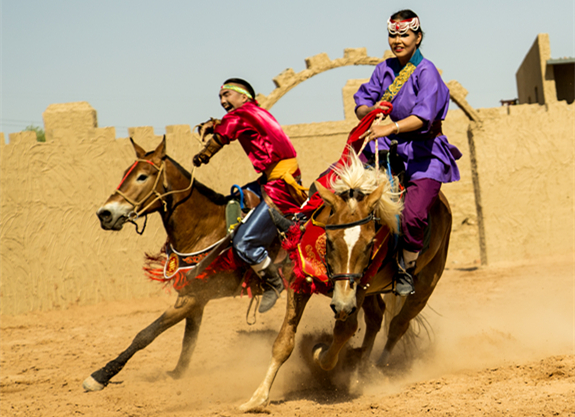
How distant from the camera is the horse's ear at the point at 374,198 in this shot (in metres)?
3.92

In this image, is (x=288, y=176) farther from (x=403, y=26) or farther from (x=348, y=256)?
(x=348, y=256)

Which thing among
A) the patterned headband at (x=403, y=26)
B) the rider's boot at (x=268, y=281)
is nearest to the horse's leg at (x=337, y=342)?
the rider's boot at (x=268, y=281)

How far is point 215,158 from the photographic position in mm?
10125

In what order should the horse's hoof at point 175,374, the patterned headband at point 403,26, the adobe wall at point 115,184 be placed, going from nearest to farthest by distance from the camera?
1. the patterned headband at point 403,26
2. the horse's hoof at point 175,374
3. the adobe wall at point 115,184

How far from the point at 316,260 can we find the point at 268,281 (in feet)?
4.42

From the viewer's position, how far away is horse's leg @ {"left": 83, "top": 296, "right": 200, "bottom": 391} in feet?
16.8

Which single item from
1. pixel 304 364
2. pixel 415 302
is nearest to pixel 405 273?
pixel 415 302

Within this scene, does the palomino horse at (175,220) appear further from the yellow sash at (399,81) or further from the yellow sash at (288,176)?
the yellow sash at (399,81)

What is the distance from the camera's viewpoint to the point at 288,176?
539 centimetres

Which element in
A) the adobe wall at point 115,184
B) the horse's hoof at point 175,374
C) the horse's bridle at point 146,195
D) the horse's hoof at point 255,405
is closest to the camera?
the horse's hoof at point 255,405

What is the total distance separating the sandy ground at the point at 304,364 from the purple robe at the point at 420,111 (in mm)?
1556

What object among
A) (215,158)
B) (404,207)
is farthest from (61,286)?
(404,207)

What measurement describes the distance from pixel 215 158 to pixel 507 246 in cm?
509

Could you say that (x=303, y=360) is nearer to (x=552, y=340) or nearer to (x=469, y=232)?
(x=552, y=340)
